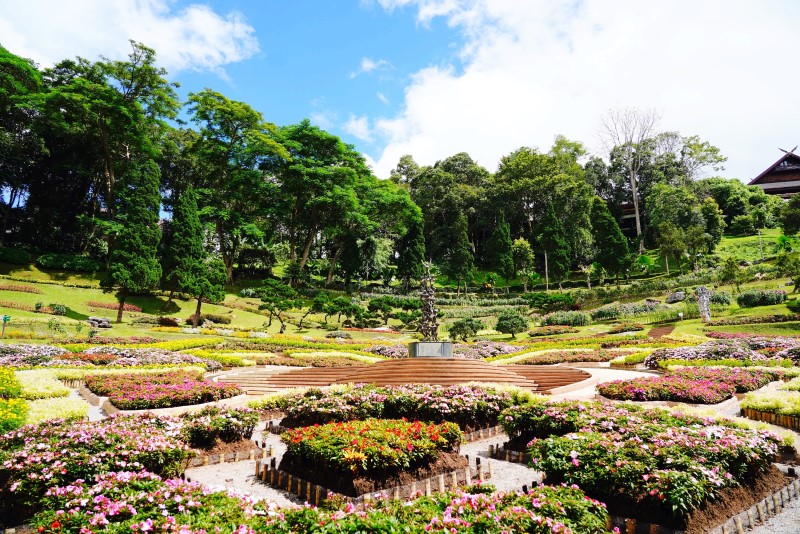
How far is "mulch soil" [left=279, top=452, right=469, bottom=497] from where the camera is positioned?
6098 mm

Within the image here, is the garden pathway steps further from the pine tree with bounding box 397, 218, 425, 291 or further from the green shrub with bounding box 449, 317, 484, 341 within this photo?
the pine tree with bounding box 397, 218, 425, 291

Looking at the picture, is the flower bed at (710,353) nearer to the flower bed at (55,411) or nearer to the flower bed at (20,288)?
the flower bed at (55,411)

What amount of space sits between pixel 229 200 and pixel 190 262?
13674 mm

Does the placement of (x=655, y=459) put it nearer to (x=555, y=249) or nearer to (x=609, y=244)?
(x=609, y=244)

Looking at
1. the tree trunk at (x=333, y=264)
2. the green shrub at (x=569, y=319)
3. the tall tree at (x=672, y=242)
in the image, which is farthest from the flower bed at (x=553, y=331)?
the tree trunk at (x=333, y=264)

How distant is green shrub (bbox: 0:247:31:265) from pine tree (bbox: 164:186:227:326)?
37.7ft

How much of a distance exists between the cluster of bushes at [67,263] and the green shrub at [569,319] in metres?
36.1

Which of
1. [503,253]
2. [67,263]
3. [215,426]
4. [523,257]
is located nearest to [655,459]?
[215,426]

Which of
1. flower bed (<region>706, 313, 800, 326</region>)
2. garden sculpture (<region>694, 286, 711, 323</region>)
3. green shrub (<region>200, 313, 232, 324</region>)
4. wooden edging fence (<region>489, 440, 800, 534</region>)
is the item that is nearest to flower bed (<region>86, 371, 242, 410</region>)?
wooden edging fence (<region>489, 440, 800, 534</region>)

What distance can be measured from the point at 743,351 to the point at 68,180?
56.4 m

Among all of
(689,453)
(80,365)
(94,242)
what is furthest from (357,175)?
(689,453)

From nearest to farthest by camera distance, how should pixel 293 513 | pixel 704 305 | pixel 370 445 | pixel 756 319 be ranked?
pixel 293 513
pixel 370 445
pixel 756 319
pixel 704 305

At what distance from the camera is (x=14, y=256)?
35.2 metres

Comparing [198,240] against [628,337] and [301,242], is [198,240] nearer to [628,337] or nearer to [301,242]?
[301,242]
